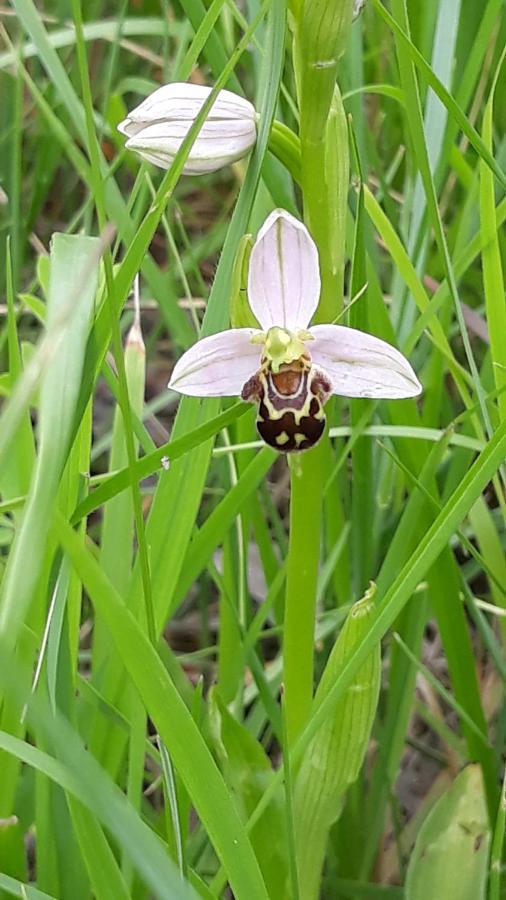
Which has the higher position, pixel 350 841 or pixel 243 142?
pixel 243 142

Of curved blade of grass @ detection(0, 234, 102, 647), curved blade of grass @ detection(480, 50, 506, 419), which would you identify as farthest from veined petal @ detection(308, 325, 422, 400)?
curved blade of grass @ detection(0, 234, 102, 647)

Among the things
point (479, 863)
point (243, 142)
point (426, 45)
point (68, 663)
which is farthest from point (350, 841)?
point (426, 45)

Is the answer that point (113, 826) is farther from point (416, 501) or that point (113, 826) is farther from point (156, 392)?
point (156, 392)

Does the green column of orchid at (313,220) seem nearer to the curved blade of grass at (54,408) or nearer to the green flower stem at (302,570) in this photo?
the green flower stem at (302,570)

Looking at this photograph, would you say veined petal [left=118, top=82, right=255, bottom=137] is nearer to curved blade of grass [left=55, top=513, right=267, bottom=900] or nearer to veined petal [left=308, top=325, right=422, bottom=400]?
veined petal [left=308, top=325, right=422, bottom=400]

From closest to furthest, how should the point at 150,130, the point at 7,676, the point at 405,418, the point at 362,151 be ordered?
the point at 7,676
the point at 150,130
the point at 405,418
the point at 362,151

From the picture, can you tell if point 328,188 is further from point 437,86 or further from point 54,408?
point 54,408

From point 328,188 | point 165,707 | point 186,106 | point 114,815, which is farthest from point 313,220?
point 114,815

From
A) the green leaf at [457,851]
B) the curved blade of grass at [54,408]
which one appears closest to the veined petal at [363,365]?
the curved blade of grass at [54,408]
